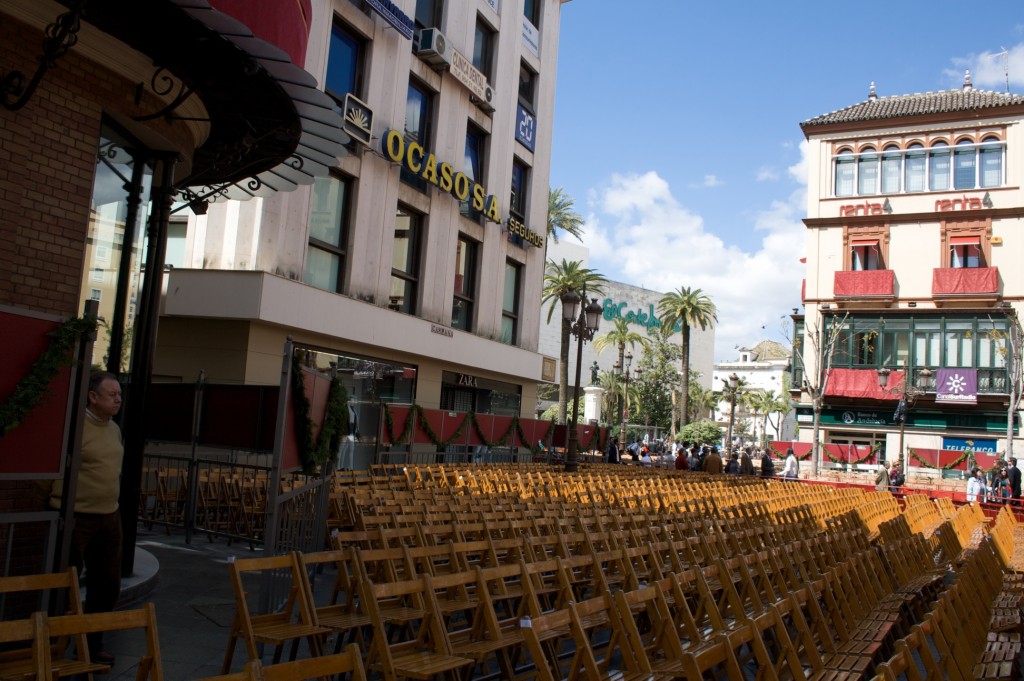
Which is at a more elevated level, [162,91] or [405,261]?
[405,261]

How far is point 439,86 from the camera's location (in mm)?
23359

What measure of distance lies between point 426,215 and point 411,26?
4.94 metres

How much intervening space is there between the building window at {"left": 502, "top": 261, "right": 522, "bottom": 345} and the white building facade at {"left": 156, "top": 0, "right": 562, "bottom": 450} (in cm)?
7

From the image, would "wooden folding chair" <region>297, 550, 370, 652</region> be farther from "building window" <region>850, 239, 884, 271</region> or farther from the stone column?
the stone column

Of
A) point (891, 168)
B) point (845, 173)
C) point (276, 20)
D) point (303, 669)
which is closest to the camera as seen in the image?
point (303, 669)

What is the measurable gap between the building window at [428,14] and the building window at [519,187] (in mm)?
5932

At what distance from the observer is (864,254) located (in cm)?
4109

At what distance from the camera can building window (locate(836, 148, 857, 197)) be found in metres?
41.4

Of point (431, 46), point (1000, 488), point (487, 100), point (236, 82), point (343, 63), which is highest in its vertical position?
point (431, 46)

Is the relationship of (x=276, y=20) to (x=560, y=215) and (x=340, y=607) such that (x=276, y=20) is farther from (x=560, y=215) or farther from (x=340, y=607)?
(x=560, y=215)

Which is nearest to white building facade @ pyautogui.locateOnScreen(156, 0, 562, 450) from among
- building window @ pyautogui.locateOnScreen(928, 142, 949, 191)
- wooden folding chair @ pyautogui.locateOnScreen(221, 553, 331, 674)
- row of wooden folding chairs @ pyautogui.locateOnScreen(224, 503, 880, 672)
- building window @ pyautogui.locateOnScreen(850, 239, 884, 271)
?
row of wooden folding chairs @ pyautogui.locateOnScreen(224, 503, 880, 672)

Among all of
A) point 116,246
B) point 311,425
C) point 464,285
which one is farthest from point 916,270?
point 116,246

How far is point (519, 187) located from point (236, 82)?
21.7 meters

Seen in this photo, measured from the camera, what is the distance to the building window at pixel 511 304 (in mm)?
27906
